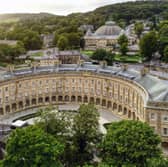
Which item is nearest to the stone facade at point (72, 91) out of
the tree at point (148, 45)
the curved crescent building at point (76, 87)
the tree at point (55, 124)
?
the curved crescent building at point (76, 87)

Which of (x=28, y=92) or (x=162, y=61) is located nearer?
(x=28, y=92)

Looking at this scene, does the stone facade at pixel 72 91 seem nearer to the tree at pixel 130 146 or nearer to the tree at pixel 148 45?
the tree at pixel 130 146

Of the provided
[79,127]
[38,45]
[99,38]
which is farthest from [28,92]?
[99,38]

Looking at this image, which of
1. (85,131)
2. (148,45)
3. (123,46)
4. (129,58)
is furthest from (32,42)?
(85,131)

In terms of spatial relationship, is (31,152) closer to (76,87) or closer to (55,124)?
(55,124)

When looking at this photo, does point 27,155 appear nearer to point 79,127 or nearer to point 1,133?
point 79,127

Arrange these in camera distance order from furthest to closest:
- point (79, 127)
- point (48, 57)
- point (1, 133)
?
point (48, 57)
point (1, 133)
point (79, 127)

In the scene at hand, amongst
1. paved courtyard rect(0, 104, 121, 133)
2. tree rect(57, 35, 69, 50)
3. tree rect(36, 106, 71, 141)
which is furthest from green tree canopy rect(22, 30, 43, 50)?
tree rect(36, 106, 71, 141)
